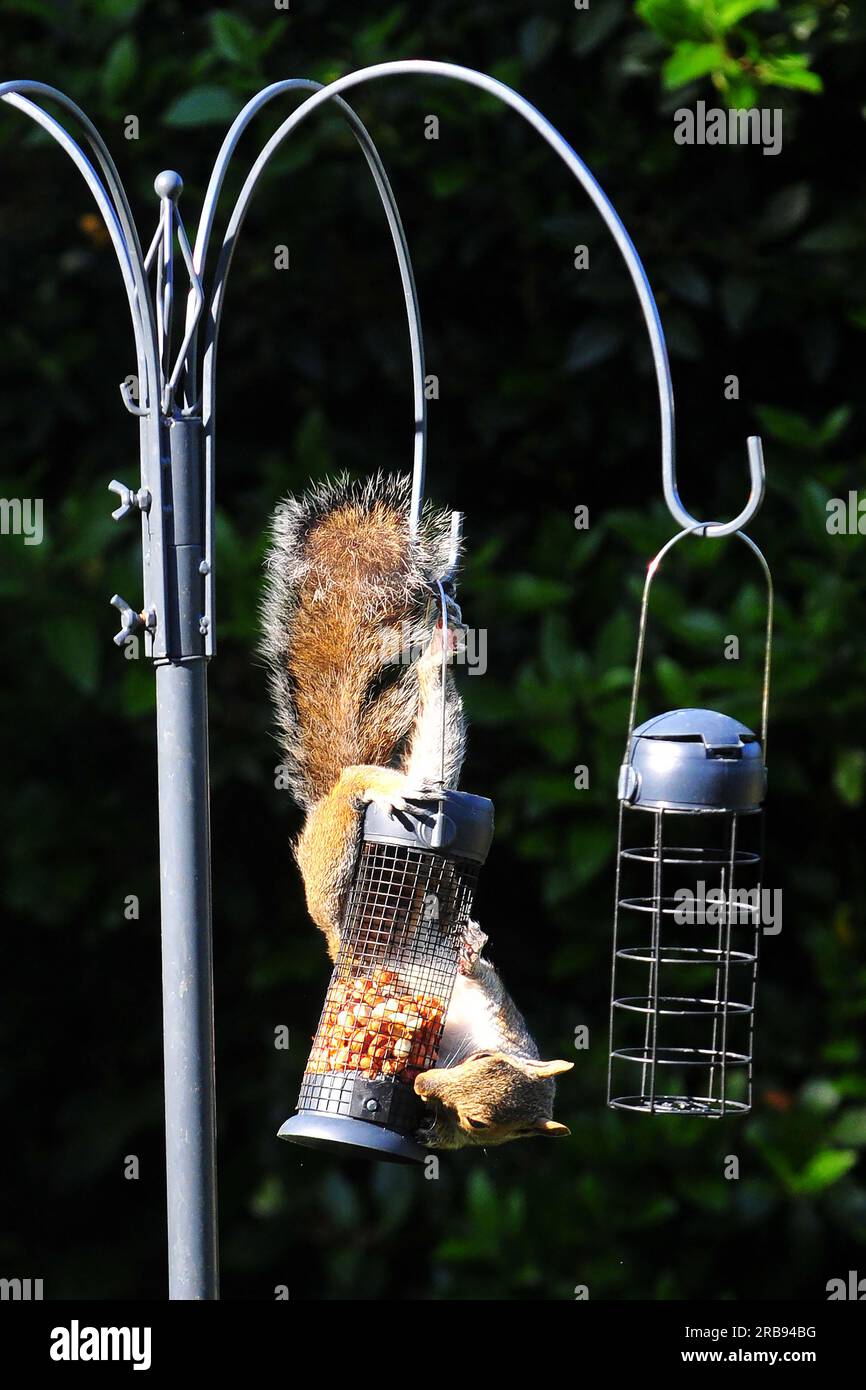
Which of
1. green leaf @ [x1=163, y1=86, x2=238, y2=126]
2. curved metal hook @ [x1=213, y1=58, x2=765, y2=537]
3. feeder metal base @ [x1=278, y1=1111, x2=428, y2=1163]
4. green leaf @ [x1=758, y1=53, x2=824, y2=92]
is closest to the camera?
curved metal hook @ [x1=213, y1=58, x2=765, y2=537]

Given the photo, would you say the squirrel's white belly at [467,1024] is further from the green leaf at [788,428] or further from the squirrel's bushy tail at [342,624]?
the green leaf at [788,428]

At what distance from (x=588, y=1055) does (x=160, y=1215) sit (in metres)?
0.85

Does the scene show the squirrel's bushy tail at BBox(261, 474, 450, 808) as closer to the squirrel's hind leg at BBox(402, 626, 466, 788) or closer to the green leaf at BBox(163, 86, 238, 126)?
the squirrel's hind leg at BBox(402, 626, 466, 788)

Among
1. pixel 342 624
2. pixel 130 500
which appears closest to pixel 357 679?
pixel 342 624

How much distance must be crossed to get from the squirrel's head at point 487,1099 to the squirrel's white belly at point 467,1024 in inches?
2.7

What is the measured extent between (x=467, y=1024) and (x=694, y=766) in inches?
12.9

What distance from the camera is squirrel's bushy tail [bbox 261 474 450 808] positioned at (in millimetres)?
1509

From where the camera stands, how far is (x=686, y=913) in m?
1.70

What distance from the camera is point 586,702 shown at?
2564 mm

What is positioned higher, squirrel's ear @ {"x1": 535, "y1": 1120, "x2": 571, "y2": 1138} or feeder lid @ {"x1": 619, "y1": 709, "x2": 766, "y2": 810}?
feeder lid @ {"x1": 619, "y1": 709, "x2": 766, "y2": 810}

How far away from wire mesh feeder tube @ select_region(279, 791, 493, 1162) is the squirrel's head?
0.03 m

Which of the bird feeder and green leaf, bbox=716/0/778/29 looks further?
green leaf, bbox=716/0/778/29

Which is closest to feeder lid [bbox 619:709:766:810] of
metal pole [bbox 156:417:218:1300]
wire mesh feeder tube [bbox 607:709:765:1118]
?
wire mesh feeder tube [bbox 607:709:765:1118]

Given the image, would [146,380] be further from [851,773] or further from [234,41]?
[851,773]
